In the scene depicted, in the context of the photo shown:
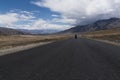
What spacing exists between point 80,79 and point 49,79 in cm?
118

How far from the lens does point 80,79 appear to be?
31.6 ft

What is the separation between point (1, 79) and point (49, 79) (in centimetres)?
180

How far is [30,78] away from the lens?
31.6 ft

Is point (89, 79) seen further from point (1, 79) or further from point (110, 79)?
point (1, 79)

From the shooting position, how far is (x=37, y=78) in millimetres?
9578

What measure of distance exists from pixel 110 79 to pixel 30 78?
3001 mm

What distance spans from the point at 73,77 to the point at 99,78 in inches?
39.7

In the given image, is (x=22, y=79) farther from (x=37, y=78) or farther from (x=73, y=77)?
(x=73, y=77)

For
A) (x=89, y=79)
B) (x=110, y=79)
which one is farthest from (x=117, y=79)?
(x=89, y=79)

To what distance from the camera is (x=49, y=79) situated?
943cm

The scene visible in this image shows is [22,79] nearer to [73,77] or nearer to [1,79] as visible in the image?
[1,79]

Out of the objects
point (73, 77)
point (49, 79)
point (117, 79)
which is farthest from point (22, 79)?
point (117, 79)

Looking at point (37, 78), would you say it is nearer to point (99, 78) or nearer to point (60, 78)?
point (60, 78)

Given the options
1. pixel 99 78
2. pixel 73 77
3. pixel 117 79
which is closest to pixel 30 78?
pixel 73 77
